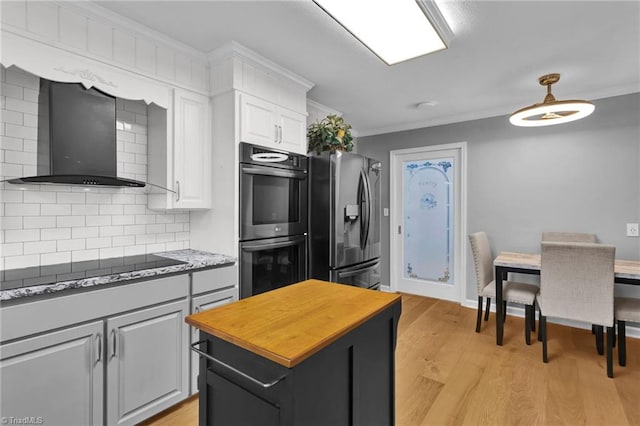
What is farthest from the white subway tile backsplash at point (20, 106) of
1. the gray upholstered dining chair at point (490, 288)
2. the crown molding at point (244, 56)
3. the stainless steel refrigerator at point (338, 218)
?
the gray upholstered dining chair at point (490, 288)

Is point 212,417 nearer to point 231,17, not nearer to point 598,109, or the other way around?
point 231,17

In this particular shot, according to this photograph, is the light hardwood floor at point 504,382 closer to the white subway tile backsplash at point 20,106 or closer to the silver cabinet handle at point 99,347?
the silver cabinet handle at point 99,347

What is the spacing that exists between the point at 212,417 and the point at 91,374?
35.9 inches

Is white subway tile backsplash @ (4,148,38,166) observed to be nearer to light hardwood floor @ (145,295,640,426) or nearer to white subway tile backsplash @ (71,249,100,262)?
white subway tile backsplash @ (71,249,100,262)

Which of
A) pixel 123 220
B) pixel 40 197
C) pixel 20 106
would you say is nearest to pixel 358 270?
pixel 123 220

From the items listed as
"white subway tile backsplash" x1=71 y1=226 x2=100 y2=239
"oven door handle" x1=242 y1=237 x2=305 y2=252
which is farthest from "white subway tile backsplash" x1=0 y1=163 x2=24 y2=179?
"oven door handle" x1=242 y1=237 x2=305 y2=252

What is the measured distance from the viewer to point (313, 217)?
2.89 meters

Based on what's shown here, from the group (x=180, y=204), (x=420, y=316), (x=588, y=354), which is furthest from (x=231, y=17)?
(x=588, y=354)

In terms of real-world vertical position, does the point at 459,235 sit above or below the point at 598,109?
below

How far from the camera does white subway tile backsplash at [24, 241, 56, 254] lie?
1815 millimetres

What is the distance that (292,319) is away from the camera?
44.9 inches

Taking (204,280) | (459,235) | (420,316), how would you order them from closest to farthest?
(204,280), (420,316), (459,235)

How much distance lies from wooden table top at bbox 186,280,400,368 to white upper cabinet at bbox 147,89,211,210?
1230 millimetres

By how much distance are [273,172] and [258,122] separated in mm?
409
